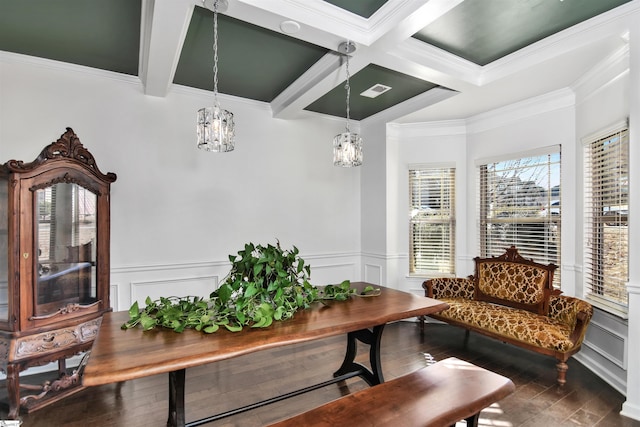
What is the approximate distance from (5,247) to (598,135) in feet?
16.4

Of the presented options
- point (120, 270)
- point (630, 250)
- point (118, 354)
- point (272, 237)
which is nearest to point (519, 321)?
point (630, 250)

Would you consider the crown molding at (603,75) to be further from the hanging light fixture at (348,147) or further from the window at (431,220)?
the hanging light fixture at (348,147)

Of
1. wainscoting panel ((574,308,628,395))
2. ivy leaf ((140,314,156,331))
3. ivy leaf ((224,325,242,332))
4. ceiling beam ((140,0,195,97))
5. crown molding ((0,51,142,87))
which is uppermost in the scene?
crown molding ((0,51,142,87))

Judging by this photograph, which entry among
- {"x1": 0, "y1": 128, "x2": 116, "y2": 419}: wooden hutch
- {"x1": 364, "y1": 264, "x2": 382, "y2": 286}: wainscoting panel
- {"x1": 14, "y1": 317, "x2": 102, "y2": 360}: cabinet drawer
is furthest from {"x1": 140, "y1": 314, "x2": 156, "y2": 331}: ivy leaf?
{"x1": 364, "y1": 264, "x2": 382, "y2": 286}: wainscoting panel

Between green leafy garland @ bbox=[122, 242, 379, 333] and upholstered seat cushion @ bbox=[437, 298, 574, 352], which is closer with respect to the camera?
green leafy garland @ bbox=[122, 242, 379, 333]

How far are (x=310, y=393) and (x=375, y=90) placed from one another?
10.3ft

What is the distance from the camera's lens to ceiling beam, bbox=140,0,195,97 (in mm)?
2150

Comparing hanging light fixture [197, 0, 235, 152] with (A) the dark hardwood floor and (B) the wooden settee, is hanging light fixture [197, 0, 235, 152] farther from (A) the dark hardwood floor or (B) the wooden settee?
(B) the wooden settee

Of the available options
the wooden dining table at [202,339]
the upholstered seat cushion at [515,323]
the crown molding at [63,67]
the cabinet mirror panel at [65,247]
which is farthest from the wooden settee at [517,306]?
the crown molding at [63,67]

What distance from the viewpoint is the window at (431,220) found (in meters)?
4.76

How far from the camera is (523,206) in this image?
406 centimetres

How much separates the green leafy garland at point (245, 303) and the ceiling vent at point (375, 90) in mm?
2396

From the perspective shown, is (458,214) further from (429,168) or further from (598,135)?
(598,135)

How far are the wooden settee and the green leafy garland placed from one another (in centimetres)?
198
